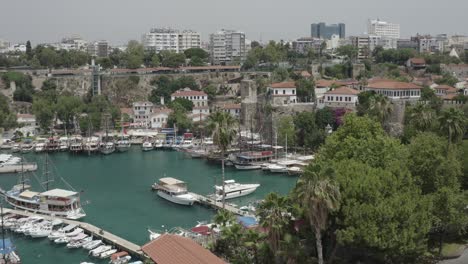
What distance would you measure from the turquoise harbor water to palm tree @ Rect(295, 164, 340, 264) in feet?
56.0

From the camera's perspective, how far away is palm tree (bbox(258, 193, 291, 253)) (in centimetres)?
2057

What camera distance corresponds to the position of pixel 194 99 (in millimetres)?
86125

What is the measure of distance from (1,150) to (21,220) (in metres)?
33.0

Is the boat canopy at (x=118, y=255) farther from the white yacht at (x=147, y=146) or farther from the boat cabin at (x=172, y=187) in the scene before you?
the white yacht at (x=147, y=146)

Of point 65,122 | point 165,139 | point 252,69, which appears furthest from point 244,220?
point 252,69

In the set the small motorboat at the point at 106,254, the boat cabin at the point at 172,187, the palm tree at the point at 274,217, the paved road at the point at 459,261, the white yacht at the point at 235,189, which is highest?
the palm tree at the point at 274,217

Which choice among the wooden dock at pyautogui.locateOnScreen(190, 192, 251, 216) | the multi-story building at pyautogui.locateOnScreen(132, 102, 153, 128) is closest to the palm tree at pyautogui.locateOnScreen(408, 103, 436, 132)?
the wooden dock at pyautogui.locateOnScreen(190, 192, 251, 216)

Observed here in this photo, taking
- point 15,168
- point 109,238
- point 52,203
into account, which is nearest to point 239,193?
point 109,238

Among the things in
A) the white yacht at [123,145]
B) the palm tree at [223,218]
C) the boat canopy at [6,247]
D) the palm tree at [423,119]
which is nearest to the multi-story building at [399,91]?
the palm tree at [423,119]

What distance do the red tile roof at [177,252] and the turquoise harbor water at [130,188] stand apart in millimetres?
10998

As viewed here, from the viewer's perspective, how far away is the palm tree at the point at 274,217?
2057 cm

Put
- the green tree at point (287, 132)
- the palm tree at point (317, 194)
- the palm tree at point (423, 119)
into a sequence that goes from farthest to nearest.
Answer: the green tree at point (287, 132) < the palm tree at point (423, 119) < the palm tree at point (317, 194)

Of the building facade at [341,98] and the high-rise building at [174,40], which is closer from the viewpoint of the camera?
the building facade at [341,98]

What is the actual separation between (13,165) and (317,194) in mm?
45946
